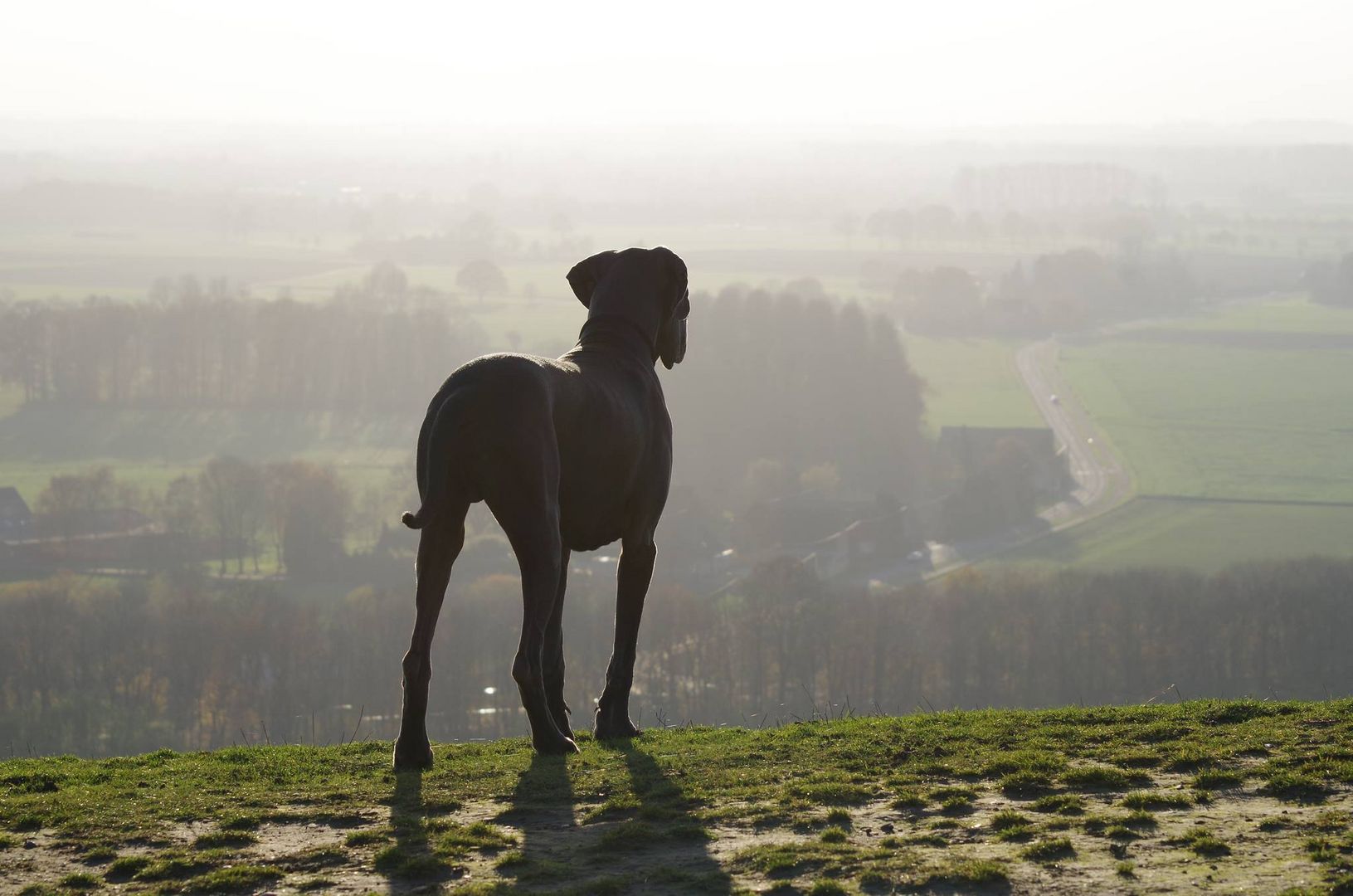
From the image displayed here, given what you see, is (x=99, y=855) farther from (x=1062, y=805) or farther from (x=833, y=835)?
(x=1062, y=805)

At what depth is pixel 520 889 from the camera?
688 cm

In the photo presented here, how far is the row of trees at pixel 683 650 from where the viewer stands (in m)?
45.8

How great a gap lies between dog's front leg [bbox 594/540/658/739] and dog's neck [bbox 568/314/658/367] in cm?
142

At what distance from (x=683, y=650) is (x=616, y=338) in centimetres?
4071

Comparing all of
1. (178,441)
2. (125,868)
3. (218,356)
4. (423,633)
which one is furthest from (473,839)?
(218,356)

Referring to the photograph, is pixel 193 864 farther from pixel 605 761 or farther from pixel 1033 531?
pixel 1033 531

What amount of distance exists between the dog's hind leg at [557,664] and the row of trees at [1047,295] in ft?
377

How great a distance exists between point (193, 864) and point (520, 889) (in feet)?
5.49

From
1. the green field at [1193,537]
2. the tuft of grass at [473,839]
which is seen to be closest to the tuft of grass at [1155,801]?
the tuft of grass at [473,839]

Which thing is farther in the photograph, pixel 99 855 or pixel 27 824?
pixel 27 824

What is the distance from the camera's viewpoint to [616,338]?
1165 cm

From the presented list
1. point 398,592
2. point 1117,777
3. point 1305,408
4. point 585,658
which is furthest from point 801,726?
point 1305,408

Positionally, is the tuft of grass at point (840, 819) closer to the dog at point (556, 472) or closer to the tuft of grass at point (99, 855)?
the dog at point (556, 472)

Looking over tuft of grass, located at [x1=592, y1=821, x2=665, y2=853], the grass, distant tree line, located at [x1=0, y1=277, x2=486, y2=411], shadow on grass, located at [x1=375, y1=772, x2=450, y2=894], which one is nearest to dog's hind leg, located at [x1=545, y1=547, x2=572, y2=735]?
shadow on grass, located at [x1=375, y1=772, x2=450, y2=894]
